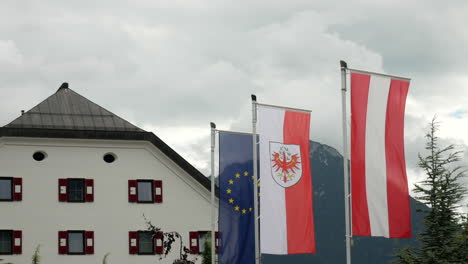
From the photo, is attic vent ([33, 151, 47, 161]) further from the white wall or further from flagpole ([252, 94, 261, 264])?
flagpole ([252, 94, 261, 264])

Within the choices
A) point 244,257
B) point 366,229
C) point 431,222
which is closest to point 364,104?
point 366,229

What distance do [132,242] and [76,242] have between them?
2.60 metres

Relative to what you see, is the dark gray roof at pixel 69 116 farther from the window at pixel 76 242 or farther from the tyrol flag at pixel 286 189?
the tyrol flag at pixel 286 189

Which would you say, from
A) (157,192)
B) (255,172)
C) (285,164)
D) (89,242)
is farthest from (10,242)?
(285,164)

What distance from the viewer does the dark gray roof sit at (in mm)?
44625

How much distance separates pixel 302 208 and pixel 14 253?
20.6 metres

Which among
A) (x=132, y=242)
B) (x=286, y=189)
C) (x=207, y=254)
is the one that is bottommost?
(x=207, y=254)

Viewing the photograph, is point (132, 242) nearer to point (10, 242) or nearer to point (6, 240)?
point (10, 242)

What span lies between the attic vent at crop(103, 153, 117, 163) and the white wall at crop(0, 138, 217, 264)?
23cm

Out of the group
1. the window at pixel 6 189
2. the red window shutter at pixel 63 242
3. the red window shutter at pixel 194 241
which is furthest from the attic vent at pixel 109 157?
the red window shutter at pixel 194 241

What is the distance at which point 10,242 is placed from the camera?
139 feet

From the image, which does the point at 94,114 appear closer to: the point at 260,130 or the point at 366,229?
the point at 260,130

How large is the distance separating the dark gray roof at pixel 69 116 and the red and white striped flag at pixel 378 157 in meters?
25.2

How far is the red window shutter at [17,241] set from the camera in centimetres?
4222
